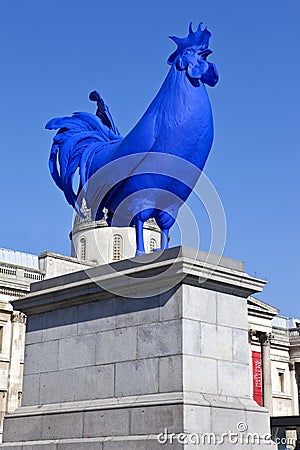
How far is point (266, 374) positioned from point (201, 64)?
4579 cm

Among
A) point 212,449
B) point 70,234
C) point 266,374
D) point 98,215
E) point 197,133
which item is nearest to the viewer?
point 212,449

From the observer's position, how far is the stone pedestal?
435 inches

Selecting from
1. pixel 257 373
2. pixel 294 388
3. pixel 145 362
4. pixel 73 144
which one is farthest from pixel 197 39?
pixel 294 388

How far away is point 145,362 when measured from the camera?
456 inches

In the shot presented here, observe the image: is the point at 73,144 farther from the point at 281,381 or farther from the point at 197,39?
the point at 281,381

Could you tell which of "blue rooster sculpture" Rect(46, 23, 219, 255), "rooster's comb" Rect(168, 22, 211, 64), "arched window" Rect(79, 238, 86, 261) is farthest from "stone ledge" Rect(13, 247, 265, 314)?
"arched window" Rect(79, 238, 86, 261)

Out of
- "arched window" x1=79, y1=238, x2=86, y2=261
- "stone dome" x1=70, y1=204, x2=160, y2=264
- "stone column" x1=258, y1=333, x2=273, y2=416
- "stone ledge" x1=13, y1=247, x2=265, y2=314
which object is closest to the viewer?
"stone ledge" x1=13, y1=247, x2=265, y2=314

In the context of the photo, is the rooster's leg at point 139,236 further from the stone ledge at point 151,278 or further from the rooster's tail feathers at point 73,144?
the rooster's tail feathers at point 73,144

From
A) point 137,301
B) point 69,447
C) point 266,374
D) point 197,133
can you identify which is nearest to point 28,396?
point 69,447

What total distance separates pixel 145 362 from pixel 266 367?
46.7 m

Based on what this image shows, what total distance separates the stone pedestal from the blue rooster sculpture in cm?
129

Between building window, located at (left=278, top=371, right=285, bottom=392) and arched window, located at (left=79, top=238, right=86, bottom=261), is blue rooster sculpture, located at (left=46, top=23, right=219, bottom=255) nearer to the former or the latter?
arched window, located at (left=79, top=238, right=86, bottom=261)

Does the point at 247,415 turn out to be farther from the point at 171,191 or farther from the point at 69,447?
the point at 171,191

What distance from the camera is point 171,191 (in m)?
13.2
